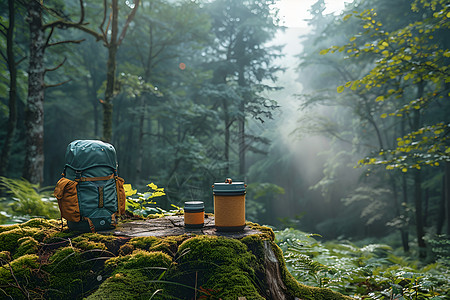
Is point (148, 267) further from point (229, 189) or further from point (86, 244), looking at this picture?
point (229, 189)

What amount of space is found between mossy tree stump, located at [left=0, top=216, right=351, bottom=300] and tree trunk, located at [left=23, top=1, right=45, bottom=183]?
4448 millimetres

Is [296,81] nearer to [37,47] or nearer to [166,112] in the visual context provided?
[166,112]

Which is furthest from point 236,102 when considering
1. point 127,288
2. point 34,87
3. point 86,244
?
point 127,288

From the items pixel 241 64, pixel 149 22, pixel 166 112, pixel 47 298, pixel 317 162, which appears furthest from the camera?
pixel 317 162

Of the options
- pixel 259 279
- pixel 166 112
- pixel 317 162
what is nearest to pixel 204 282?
pixel 259 279

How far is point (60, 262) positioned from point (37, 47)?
6.16 m

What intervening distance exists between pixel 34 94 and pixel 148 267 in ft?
20.3

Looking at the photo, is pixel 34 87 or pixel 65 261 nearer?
pixel 65 261

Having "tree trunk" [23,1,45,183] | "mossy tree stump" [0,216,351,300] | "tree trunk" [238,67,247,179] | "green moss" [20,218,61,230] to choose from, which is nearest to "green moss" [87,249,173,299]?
"mossy tree stump" [0,216,351,300]

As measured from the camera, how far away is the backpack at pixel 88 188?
2.76 metres

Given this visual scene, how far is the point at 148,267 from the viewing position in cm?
221

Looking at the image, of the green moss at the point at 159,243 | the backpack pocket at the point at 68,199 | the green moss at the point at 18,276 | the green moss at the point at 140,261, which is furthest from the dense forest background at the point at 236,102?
the green moss at the point at 18,276

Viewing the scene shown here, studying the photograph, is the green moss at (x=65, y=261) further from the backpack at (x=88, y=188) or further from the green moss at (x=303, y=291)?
the green moss at (x=303, y=291)

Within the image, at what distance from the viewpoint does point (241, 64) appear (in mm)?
15086
